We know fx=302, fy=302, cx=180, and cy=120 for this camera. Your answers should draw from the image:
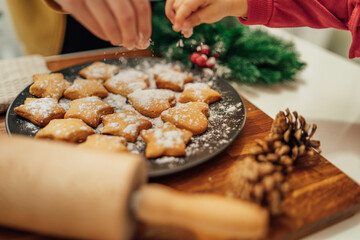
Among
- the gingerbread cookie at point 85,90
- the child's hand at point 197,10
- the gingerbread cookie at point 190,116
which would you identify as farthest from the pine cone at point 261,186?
the gingerbread cookie at point 85,90

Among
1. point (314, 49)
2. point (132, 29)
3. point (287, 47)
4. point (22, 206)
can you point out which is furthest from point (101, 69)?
point (314, 49)

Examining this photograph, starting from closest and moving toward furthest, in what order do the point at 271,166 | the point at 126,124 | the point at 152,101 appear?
the point at 271,166
the point at 126,124
the point at 152,101

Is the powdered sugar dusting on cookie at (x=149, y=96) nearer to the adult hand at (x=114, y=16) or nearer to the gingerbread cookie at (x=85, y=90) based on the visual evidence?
the gingerbread cookie at (x=85, y=90)

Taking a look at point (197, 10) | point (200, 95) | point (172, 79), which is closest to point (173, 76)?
point (172, 79)

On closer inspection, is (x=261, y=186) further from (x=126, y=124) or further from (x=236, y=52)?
(x=236, y=52)

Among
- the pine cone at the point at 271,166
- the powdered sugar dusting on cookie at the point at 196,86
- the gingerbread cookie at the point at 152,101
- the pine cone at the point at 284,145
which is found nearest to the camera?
the pine cone at the point at 271,166

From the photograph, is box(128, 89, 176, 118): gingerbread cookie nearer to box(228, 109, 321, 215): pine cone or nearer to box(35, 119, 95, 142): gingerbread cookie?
box(35, 119, 95, 142): gingerbread cookie
